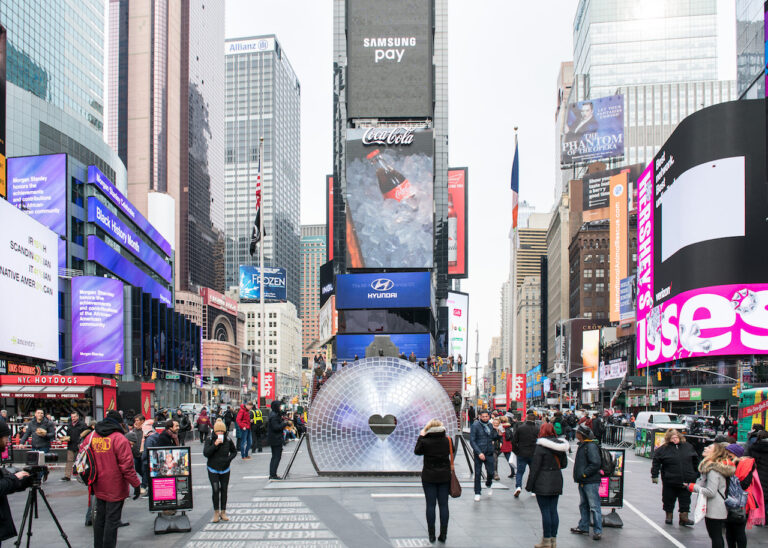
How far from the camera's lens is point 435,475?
10938mm

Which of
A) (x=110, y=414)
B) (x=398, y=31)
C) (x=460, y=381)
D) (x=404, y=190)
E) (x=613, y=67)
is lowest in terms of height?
(x=460, y=381)

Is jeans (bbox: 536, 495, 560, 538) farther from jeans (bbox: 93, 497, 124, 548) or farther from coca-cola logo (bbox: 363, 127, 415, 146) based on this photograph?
coca-cola logo (bbox: 363, 127, 415, 146)

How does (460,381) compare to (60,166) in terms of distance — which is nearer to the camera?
(460,381)

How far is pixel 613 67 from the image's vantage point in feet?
581

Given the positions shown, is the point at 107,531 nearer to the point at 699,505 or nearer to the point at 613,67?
the point at 699,505

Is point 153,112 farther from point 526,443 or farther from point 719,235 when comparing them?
point 526,443

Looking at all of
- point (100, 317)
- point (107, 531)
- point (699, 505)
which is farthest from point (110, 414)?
point (100, 317)

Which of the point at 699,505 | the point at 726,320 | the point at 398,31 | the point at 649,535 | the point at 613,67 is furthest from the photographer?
the point at 613,67

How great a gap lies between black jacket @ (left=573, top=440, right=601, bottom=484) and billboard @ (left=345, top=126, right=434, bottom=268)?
64.4m

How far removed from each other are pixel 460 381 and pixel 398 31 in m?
44.9

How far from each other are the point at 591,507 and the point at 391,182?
66.2 meters

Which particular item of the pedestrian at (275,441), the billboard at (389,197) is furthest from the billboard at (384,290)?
the pedestrian at (275,441)

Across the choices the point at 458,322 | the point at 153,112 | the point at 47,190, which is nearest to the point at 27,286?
the point at 47,190

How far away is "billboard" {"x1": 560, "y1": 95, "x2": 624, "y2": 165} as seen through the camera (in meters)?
132
